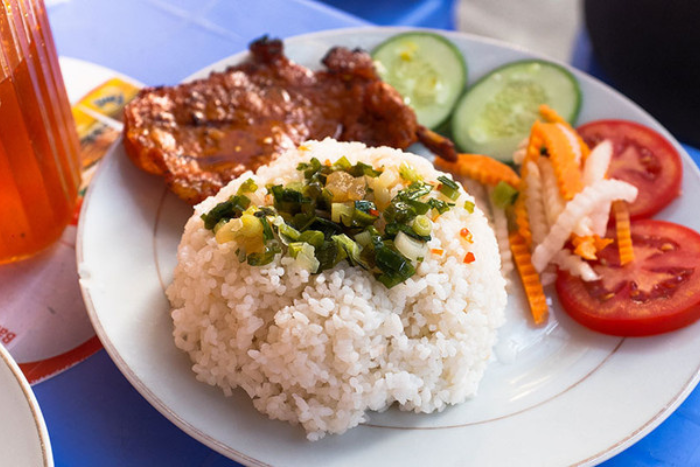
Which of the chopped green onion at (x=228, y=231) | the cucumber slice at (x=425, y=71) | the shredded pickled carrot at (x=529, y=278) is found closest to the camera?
the chopped green onion at (x=228, y=231)

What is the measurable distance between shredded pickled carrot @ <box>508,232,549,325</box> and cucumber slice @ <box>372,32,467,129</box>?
73cm

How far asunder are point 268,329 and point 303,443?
35 cm

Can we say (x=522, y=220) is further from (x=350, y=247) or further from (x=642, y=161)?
(x=350, y=247)

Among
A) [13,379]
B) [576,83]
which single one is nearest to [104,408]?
[13,379]

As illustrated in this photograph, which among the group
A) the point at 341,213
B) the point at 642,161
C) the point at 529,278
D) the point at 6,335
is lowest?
the point at 6,335

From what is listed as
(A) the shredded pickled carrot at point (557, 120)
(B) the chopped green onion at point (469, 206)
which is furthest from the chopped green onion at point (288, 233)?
(A) the shredded pickled carrot at point (557, 120)

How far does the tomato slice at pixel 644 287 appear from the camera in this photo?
2439 mm

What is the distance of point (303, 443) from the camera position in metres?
2.11

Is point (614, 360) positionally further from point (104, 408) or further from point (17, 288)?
point (17, 288)

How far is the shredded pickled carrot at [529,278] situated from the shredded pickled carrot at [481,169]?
0.80 ft

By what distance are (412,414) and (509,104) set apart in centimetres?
164

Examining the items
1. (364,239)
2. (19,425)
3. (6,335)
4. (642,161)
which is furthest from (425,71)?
(19,425)

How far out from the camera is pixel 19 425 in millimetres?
1800

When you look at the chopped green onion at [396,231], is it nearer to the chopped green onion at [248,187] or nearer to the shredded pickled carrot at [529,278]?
the chopped green onion at [248,187]
